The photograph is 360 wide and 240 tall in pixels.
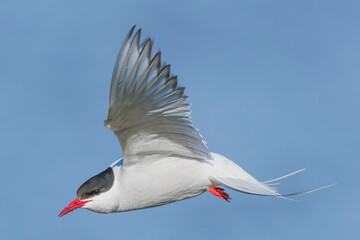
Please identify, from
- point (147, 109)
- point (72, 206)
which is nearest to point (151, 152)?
point (147, 109)

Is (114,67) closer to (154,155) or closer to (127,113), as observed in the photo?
(127,113)

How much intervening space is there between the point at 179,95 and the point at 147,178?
117 cm

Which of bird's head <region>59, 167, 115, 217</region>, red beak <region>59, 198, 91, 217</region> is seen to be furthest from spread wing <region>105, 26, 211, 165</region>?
red beak <region>59, 198, 91, 217</region>

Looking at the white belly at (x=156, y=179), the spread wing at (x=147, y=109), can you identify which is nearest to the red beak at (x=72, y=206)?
the white belly at (x=156, y=179)

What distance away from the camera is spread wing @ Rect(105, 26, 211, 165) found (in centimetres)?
464

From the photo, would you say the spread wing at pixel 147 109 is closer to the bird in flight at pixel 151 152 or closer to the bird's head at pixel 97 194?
the bird in flight at pixel 151 152

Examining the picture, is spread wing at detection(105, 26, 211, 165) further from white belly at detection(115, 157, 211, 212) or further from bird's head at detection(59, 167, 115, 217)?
bird's head at detection(59, 167, 115, 217)

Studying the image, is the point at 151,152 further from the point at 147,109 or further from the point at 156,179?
the point at 147,109

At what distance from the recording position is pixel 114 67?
461 centimetres

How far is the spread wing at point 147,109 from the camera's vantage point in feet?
15.2

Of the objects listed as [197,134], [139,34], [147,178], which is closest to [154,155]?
[147,178]

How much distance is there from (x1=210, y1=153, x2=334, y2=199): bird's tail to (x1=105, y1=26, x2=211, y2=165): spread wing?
0.33 m

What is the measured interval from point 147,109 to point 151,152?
0.73 m

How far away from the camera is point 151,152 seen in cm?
547
